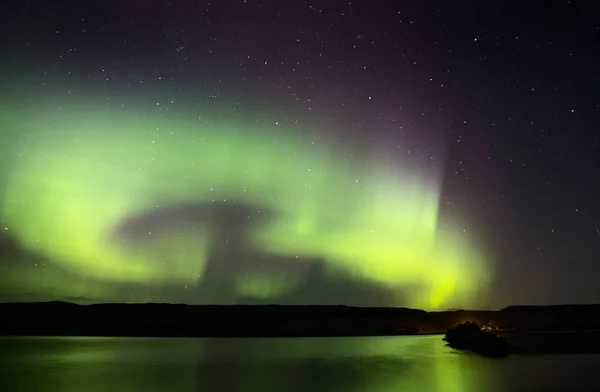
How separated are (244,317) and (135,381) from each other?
93972 millimetres

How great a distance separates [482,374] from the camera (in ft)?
62.3

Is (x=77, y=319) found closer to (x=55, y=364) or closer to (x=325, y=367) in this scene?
(x=55, y=364)

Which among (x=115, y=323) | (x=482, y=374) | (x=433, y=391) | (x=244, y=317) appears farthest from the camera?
(x=244, y=317)

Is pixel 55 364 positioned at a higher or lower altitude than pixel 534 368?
lower

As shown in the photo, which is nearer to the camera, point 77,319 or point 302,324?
point 77,319

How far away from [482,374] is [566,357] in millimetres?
10039

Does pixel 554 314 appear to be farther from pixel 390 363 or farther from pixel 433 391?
pixel 433 391

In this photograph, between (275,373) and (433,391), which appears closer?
(433,391)

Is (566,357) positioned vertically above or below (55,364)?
above

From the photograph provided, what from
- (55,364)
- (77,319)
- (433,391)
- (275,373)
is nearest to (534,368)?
(433,391)

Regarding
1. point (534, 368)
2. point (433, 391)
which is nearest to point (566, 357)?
point (534, 368)

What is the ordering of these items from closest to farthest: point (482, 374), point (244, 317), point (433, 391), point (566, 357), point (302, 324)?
point (433, 391)
point (482, 374)
point (566, 357)
point (302, 324)
point (244, 317)

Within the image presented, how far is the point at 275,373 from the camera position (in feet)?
65.7

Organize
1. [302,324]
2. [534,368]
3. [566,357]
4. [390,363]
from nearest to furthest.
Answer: [534,368], [390,363], [566,357], [302,324]
